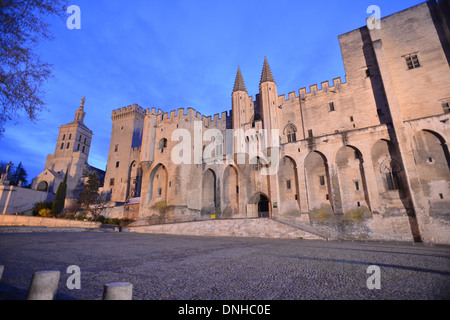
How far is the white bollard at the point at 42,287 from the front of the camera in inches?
69.9

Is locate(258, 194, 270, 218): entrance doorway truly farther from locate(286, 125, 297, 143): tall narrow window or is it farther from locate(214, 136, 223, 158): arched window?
locate(214, 136, 223, 158): arched window

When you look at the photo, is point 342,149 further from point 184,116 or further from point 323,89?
point 184,116

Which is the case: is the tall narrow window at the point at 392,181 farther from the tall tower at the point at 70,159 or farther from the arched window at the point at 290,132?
the tall tower at the point at 70,159

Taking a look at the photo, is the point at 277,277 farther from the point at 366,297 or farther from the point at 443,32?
the point at 443,32

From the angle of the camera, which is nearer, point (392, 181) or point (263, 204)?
point (392, 181)

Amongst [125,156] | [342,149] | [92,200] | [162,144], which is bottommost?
[92,200]

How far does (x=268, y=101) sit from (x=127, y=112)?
28.2 metres

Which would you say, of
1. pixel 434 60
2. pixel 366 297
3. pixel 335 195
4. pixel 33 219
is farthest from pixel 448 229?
pixel 33 219

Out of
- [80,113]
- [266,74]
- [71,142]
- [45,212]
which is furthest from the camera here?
[80,113]

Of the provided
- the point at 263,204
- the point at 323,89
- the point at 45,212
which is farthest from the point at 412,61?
the point at 45,212

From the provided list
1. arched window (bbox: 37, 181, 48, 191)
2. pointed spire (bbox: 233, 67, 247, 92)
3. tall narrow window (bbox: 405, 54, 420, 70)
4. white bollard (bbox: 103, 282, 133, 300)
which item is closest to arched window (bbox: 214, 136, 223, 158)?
pointed spire (bbox: 233, 67, 247, 92)

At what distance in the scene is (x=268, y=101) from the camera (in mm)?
22219

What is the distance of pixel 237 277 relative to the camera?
11.4 feet

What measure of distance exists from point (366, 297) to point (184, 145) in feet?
75.7
